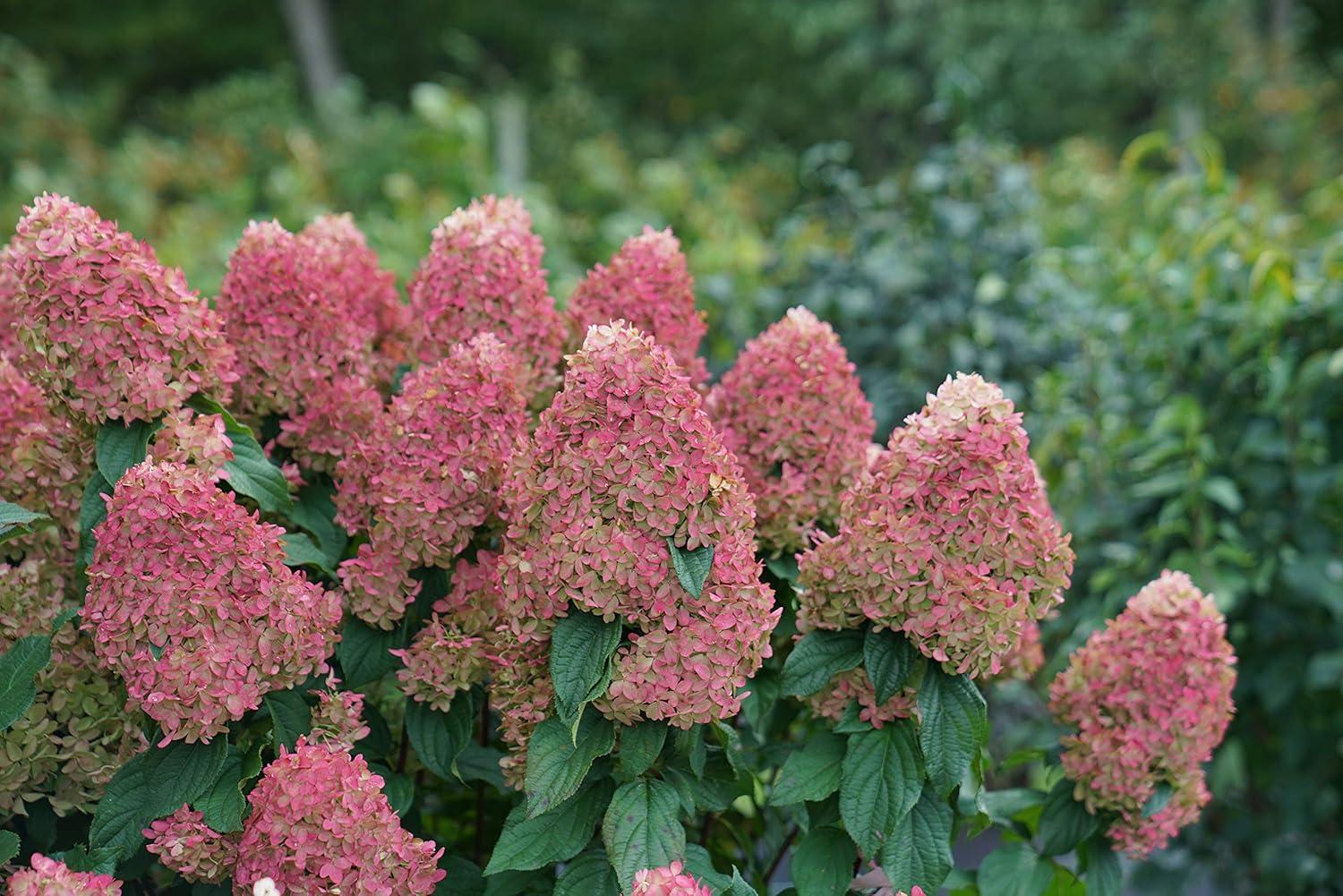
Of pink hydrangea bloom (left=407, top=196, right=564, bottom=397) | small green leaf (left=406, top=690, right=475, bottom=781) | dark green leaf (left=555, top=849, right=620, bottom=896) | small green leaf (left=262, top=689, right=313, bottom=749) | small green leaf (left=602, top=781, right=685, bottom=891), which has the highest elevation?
pink hydrangea bloom (left=407, top=196, right=564, bottom=397)

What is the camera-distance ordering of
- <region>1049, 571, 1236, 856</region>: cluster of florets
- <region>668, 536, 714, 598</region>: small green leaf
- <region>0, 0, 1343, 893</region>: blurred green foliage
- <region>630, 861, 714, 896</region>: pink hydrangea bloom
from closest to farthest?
<region>630, 861, 714, 896</region>: pink hydrangea bloom
<region>668, 536, 714, 598</region>: small green leaf
<region>1049, 571, 1236, 856</region>: cluster of florets
<region>0, 0, 1343, 893</region>: blurred green foliage

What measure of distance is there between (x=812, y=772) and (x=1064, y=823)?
1.48ft

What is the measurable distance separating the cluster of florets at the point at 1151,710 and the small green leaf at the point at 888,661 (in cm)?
35

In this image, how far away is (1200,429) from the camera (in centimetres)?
306

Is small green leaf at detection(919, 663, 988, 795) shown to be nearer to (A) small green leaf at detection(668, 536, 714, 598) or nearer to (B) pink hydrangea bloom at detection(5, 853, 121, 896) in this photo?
(A) small green leaf at detection(668, 536, 714, 598)

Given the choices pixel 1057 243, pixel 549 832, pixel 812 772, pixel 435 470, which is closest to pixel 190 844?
pixel 549 832

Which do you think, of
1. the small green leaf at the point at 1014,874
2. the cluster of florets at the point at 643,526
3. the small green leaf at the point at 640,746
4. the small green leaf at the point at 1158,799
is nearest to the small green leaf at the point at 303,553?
the cluster of florets at the point at 643,526

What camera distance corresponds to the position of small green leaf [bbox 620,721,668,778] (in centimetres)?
150

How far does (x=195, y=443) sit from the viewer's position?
161 centimetres

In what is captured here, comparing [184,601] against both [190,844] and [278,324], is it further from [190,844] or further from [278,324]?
[278,324]

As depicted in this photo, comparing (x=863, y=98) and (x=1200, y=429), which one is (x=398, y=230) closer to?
(x=1200, y=429)

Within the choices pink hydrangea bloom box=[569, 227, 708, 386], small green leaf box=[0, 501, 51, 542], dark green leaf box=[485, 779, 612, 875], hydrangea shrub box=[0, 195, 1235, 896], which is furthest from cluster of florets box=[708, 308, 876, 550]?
small green leaf box=[0, 501, 51, 542]

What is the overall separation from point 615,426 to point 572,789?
41 centimetres

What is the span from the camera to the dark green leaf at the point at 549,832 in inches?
59.9
